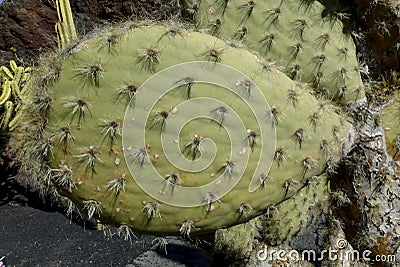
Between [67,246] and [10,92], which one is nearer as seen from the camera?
[67,246]

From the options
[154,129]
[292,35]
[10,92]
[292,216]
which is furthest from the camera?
[10,92]

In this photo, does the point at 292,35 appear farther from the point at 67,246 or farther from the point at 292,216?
the point at 67,246

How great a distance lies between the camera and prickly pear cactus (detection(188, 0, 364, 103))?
3.04 feet

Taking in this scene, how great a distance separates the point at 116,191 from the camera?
2.33ft

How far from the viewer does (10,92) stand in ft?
11.0

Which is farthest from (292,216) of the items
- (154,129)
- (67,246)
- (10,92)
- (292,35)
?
(10,92)

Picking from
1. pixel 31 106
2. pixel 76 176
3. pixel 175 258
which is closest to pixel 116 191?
pixel 76 176

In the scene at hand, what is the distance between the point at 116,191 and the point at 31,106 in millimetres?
172

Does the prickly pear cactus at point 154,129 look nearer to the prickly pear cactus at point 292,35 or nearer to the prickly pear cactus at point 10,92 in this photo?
the prickly pear cactus at point 292,35

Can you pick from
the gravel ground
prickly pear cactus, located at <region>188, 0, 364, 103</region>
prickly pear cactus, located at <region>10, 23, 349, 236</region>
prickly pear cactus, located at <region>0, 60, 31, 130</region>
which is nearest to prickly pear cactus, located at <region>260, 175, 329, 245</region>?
prickly pear cactus, located at <region>188, 0, 364, 103</region>

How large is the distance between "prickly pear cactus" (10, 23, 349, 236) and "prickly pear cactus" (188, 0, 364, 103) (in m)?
0.15

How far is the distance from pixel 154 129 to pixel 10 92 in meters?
2.91

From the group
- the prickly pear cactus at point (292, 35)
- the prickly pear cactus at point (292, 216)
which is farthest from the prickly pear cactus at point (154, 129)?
the prickly pear cactus at point (292, 216)

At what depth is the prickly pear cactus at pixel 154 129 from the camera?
69 centimetres
